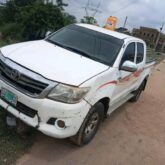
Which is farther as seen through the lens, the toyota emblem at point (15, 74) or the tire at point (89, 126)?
the tire at point (89, 126)

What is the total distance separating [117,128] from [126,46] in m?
1.74

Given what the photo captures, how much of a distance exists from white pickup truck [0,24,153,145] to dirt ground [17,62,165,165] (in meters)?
0.28

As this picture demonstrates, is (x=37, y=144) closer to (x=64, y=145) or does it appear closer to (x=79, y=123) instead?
(x=64, y=145)

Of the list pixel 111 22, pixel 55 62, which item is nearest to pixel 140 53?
pixel 55 62

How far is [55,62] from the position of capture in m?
4.14

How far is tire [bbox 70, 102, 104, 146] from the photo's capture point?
4125mm

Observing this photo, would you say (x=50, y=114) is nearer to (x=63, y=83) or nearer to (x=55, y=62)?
(x=63, y=83)

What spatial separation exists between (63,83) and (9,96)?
875 millimetres

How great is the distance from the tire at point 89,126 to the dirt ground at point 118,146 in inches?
6.5

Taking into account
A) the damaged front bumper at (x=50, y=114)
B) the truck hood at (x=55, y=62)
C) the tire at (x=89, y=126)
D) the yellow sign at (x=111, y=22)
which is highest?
the truck hood at (x=55, y=62)

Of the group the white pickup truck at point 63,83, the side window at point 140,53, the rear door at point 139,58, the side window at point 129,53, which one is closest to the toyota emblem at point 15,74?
the white pickup truck at point 63,83

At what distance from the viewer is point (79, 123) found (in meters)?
3.89

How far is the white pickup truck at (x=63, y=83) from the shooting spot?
3664 millimetres

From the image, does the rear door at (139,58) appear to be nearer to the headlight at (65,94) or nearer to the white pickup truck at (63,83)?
the white pickup truck at (63,83)
